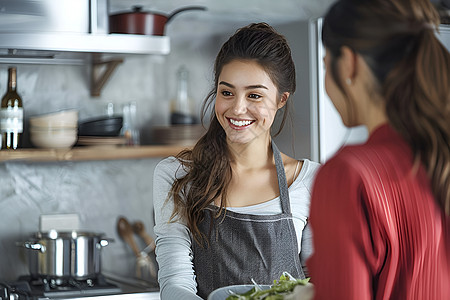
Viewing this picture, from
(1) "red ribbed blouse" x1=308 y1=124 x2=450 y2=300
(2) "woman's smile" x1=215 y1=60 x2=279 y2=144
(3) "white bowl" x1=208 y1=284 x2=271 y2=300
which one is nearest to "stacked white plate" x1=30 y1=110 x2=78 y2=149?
(2) "woman's smile" x1=215 y1=60 x2=279 y2=144

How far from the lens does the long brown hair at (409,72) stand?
2.22 feet

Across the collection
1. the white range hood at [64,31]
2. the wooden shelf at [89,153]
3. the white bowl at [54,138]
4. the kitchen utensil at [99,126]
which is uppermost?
the white range hood at [64,31]

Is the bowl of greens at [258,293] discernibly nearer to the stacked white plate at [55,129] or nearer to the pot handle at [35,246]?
the pot handle at [35,246]

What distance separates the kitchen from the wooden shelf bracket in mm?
29

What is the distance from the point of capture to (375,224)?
0.68 m

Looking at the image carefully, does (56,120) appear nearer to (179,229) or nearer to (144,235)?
(144,235)

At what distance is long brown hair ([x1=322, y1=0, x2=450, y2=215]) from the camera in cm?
68

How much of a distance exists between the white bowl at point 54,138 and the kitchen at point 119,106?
0.72 feet

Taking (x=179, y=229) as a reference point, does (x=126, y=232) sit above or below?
below

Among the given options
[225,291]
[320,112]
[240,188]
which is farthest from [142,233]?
[225,291]

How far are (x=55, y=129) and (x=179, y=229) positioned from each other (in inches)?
49.8

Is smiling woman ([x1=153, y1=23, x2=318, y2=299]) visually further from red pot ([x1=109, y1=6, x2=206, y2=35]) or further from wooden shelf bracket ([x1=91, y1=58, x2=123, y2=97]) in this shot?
wooden shelf bracket ([x1=91, y1=58, x2=123, y2=97])

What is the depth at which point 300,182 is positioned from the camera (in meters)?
1.70

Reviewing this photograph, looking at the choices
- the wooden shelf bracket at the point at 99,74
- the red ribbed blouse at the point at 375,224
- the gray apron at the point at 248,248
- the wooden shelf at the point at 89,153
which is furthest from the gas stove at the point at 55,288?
the red ribbed blouse at the point at 375,224
